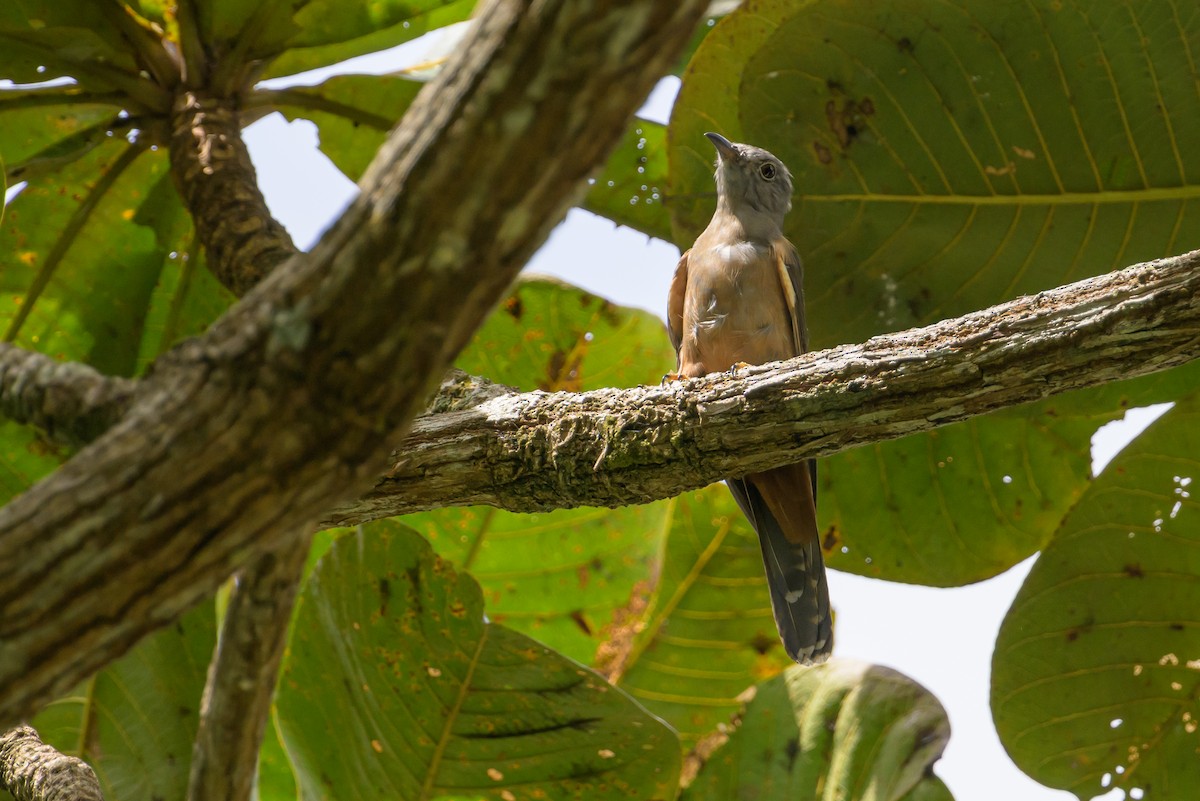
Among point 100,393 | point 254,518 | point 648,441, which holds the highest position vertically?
point 648,441

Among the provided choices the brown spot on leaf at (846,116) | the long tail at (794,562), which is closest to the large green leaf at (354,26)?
the brown spot on leaf at (846,116)

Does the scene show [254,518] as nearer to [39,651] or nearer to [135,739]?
[39,651]

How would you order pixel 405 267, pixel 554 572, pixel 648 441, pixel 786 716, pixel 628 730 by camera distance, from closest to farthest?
1. pixel 405 267
2. pixel 648 441
3. pixel 628 730
4. pixel 786 716
5. pixel 554 572

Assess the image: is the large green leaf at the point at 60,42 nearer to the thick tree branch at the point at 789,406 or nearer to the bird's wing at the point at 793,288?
the thick tree branch at the point at 789,406

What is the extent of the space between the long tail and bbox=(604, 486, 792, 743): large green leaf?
0.43 meters

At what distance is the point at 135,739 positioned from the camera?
4.09 metres

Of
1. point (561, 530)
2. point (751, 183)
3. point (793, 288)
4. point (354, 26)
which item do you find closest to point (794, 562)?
point (561, 530)

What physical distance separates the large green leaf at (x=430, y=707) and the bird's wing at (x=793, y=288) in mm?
1741

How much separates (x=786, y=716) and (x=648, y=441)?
Answer: 131cm

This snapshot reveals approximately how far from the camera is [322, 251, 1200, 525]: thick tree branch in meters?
2.34

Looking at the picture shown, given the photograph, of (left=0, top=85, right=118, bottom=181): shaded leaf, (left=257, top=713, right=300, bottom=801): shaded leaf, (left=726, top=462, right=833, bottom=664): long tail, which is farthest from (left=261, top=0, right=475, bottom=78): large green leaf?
(left=257, top=713, right=300, bottom=801): shaded leaf

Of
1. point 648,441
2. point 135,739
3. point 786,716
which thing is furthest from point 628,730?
point 135,739

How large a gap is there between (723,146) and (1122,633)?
2.32 m

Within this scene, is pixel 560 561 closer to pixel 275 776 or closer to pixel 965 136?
pixel 275 776
